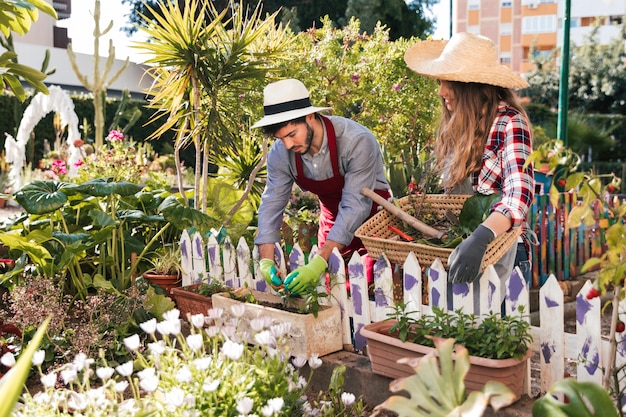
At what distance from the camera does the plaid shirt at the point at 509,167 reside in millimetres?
2703

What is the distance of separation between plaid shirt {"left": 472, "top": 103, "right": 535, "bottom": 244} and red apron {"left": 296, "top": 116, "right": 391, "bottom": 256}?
2.39 ft

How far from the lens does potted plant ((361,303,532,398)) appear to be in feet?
8.16

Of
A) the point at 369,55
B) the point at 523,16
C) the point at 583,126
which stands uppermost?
the point at 523,16

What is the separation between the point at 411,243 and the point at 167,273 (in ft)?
6.82

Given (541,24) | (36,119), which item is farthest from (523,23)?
(36,119)

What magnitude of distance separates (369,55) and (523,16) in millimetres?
52388

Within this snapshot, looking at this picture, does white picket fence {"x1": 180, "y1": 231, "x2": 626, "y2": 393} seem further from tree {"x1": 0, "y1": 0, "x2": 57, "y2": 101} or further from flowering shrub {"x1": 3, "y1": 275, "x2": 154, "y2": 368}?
tree {"x1": 0, "y1": 0, "x2": 57, "y2": 101}

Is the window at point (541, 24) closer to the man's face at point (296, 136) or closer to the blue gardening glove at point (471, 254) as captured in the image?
the man's face at point (296, 136)

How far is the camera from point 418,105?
23.4 feet

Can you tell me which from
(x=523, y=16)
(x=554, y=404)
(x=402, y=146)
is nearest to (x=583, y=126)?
(x=402, y=146)

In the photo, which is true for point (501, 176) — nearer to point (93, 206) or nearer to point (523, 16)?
point (93, 206)

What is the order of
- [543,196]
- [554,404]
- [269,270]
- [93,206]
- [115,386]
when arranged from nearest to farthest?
[554,404] < [115,386] < [269,270] < [93,206] < [543,196]

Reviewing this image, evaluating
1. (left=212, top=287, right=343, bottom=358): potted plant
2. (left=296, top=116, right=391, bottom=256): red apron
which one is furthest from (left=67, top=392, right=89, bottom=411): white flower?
(left=296, top=116, right=391, bottom=256): red apron

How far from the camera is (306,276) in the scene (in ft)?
10.3
